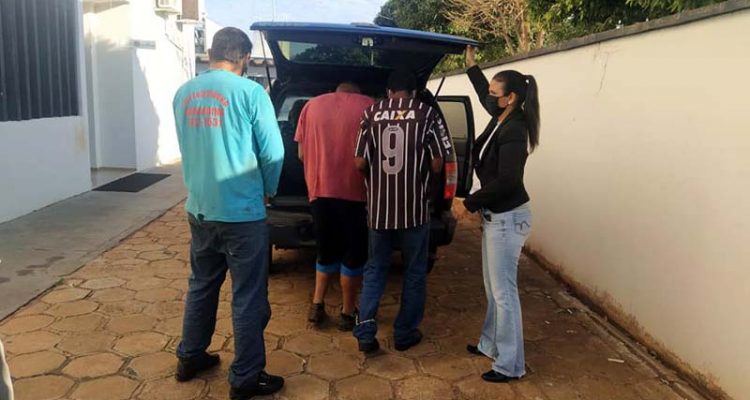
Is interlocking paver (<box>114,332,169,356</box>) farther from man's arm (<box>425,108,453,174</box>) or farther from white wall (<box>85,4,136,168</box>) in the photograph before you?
white wall (<box>85,4,136,168</box>)

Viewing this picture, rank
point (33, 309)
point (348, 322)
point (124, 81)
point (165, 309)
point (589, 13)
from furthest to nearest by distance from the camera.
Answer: point (124, 81)
point (589, 13)
point (165, 309)
point (33, 309)
point (348, 322)

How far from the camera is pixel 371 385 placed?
10.6 feet

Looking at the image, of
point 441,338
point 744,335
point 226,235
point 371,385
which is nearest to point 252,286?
point 226,235

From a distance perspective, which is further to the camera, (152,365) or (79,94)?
(79,94)

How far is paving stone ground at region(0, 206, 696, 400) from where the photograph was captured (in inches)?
124

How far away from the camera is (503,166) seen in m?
3.09

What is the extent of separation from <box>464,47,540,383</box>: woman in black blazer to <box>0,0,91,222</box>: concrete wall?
551 cm

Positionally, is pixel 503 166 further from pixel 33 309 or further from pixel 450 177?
pixel 33 309

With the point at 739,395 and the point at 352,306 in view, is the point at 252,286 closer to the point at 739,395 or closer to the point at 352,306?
the point at 352,306

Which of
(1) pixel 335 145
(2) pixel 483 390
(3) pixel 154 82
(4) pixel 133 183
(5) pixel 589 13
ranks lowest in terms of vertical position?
(2) pixel 483 390

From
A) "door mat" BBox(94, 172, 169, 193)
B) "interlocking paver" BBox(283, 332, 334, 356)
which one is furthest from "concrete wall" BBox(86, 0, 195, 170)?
"interlocking paver" BBox(283, 332, 334, 356)

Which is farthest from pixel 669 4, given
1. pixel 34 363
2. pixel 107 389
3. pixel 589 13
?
pixel 34 363

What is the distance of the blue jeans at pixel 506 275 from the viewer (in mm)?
3203

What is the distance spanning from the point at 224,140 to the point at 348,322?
1698mm
